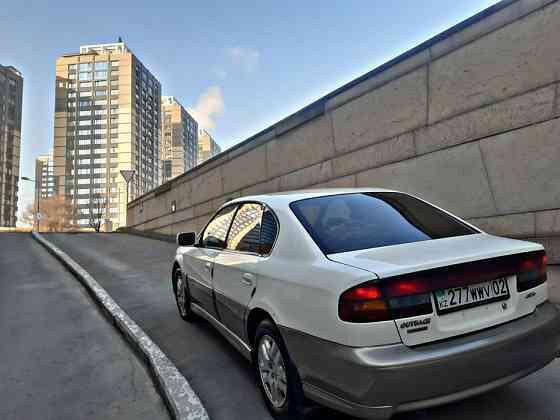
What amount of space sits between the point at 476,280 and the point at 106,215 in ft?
453

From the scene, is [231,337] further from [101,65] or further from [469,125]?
[101,65]

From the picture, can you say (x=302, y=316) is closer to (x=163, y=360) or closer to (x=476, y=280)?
(x=476, y=280)

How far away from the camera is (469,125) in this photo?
18.0 feet

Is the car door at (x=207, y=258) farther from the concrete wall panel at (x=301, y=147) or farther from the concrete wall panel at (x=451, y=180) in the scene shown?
the concrete wall panel at (x=301, y=147)

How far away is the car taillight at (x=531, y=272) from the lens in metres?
2.19

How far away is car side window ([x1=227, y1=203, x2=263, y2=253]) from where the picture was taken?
301 centimetres

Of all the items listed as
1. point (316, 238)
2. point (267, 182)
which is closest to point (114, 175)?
point (267, 182)

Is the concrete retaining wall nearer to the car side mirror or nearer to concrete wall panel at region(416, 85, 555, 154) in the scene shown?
concrete wall panel at region(416, 85, 555, 154)

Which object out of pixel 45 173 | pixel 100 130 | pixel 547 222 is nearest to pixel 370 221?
pixel 547 222

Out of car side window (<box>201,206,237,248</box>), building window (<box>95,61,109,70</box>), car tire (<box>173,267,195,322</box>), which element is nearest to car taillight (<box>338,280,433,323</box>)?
car side window (<box>201,206,237,248</box>)

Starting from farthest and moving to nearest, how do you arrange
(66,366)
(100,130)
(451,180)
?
(100,130), (451,180), (66,366)

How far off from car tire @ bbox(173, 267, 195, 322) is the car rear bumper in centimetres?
276

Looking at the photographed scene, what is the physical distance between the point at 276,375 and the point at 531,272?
165cm

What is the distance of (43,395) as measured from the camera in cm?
297
